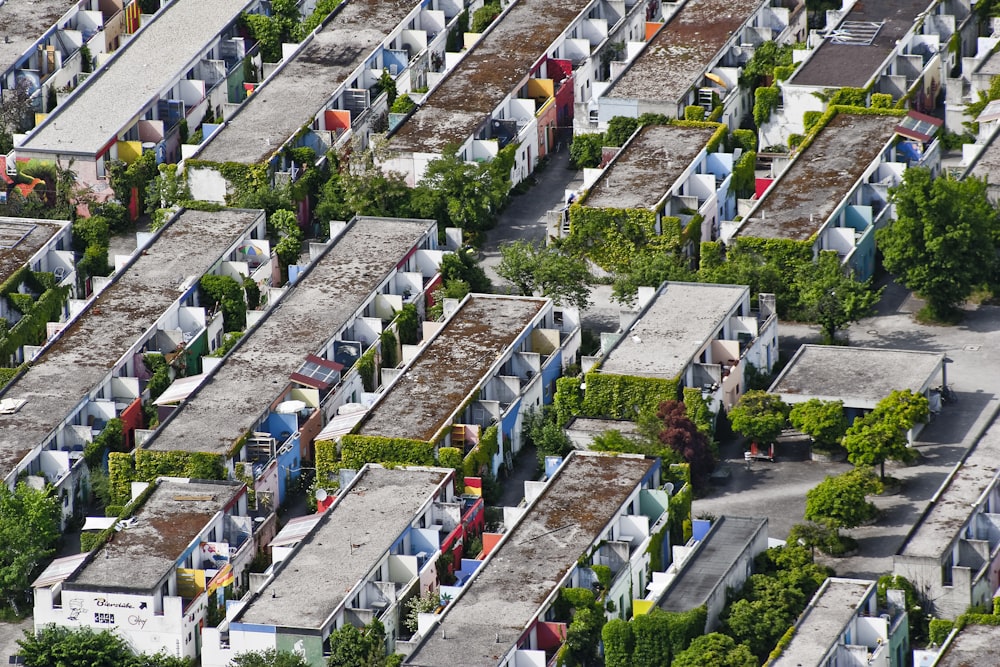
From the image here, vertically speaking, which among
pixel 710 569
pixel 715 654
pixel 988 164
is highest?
pixel 988 164

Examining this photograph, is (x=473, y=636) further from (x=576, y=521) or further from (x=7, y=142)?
(x=7, y=142)

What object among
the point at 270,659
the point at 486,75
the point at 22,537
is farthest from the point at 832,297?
the point at 22,537

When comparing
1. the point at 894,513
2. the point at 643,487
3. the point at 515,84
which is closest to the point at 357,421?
the point at 643,487

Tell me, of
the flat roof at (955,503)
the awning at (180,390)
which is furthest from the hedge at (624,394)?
the awning at (180,390)

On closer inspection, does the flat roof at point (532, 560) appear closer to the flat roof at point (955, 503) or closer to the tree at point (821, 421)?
the tree at point (821, 421)

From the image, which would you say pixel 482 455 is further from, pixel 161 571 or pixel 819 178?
pixel 819 178

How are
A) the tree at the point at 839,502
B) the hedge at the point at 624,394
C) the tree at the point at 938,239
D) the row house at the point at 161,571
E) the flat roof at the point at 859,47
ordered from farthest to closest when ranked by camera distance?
the flat roof at the point at 859,47, the tree at the point at 938,239, the hedge at the point at 624,394, the tree at the point at 839,502, the row house at the point at 161,571
